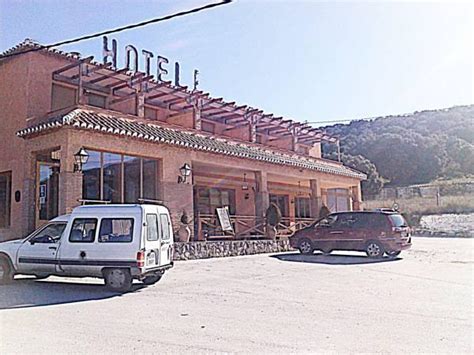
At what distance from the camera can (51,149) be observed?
1430 cm

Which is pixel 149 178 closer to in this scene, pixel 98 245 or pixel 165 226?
pixel 165 226

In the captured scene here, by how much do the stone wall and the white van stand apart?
199 inches

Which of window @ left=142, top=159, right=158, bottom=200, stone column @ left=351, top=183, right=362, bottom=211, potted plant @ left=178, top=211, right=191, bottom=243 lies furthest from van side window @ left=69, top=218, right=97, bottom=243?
stone column @ left=351, top=183, right=362, bottom=211

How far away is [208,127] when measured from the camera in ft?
75.8

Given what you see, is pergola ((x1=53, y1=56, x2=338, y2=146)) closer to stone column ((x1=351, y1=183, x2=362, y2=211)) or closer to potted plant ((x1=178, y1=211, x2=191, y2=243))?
stone column ((x1=351, y1=183, x2=362, y2=211))

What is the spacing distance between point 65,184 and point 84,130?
1.60 meters

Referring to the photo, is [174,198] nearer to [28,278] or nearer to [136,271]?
[28,278]

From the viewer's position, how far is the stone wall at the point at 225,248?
15523 millimetres

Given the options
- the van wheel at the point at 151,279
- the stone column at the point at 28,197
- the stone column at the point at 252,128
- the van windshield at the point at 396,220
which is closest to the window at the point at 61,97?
the stone column at the point at 28,197

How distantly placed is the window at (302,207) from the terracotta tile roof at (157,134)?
408cm

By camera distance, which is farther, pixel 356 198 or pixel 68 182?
pixel 356 198

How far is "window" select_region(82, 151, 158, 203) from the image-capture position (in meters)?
14.3

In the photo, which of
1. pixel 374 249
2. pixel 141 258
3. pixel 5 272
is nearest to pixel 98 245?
pixel 141 258

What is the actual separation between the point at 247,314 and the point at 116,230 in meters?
3.68
